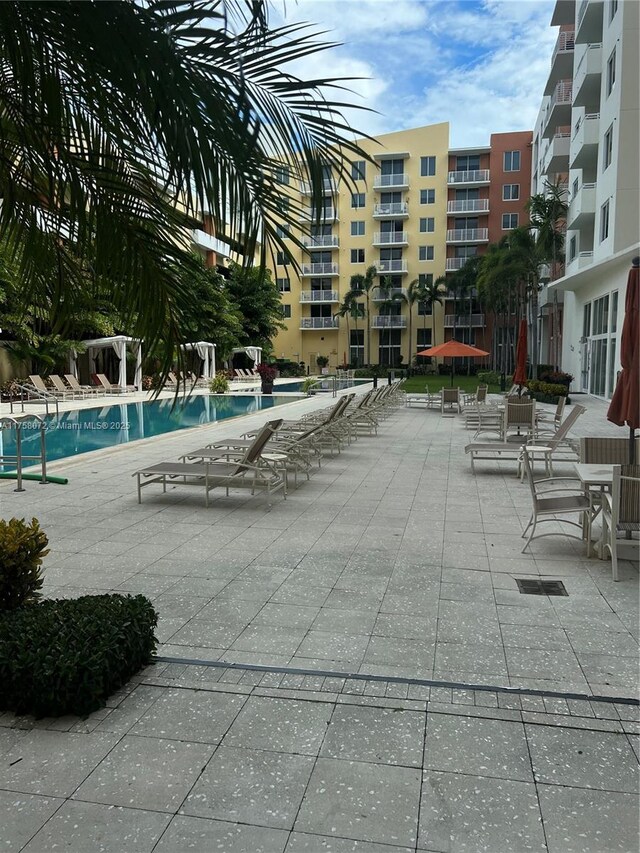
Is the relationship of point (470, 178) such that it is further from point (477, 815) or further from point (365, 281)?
point (477, 815)

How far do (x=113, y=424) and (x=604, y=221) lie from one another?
18776 mm

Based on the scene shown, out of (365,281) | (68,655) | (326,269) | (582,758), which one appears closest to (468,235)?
(365,281)

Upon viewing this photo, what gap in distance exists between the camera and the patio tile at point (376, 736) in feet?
8.90

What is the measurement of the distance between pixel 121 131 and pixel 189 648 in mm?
2744

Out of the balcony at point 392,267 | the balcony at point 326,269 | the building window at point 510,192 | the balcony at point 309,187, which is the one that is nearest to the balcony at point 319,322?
the balcony at point 326,269

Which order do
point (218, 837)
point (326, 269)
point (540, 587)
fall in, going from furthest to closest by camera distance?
point (326, 269)
point (540, 587)
point (218, 837)

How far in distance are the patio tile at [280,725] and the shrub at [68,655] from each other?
677 millimetres

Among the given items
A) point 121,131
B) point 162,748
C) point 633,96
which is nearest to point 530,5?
point 121,131

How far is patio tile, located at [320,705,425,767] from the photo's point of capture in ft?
8.90

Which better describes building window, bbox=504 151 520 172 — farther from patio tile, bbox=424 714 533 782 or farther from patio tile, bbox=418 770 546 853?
patio tile, bbox=418 770 546 853

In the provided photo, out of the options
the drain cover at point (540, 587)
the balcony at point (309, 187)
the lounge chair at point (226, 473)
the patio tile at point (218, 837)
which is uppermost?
the balcony at point (309, 187)

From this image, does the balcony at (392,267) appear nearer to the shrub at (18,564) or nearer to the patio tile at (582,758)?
the shrub at (18,564)

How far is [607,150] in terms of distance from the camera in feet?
77.4

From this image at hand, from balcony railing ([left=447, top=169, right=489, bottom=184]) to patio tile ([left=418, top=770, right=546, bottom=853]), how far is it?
2267 inches
